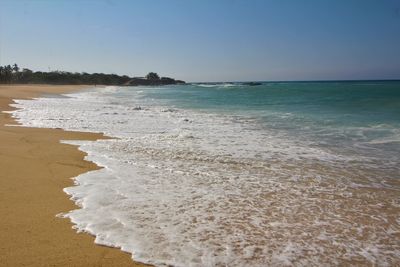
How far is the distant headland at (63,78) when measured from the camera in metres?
100

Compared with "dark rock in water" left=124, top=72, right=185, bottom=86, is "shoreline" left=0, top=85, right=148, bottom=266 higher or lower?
lower

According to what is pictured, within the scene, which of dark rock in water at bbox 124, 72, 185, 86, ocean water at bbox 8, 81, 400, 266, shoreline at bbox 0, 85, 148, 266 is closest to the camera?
shoreline at bbox 0, 85, 148, 266

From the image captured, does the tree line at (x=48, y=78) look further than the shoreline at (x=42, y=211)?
Yes

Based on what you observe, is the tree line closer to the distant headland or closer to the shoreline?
the distant headland

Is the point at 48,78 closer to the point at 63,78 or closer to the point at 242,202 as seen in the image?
the point at 63,78

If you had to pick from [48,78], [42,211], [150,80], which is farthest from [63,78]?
[42,211]

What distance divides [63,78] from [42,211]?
4939 inches

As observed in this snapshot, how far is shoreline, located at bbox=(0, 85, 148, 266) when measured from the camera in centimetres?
385

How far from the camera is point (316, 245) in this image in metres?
4.28

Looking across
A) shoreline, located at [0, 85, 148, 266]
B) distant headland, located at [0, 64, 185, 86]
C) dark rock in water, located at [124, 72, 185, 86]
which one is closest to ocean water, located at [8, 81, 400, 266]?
shoreline, located at [0, 85, 148, 266]

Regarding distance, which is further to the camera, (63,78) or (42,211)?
(63,78)

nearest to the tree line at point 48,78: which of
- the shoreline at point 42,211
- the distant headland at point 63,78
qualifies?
the distant headland at point 63,78

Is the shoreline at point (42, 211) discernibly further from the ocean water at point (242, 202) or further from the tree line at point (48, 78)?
the tree line at point (48, 78)

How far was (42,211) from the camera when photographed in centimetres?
505
